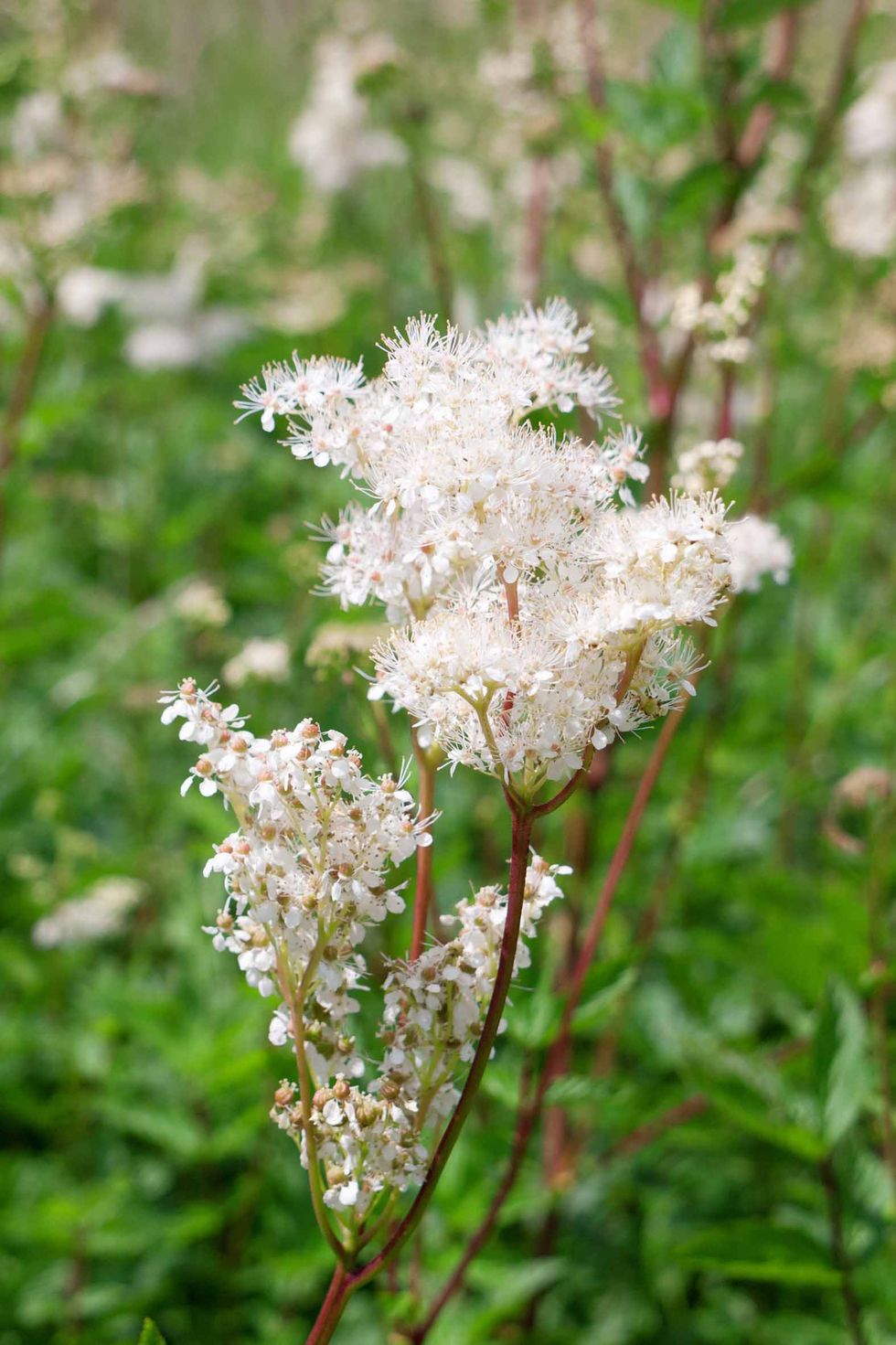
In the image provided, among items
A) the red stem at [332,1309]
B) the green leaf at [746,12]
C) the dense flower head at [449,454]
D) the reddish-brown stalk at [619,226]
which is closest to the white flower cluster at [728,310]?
the reddish-brown stalk at [619,226]

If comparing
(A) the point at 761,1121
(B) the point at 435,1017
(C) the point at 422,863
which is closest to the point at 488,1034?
(B) the point at 435,1017

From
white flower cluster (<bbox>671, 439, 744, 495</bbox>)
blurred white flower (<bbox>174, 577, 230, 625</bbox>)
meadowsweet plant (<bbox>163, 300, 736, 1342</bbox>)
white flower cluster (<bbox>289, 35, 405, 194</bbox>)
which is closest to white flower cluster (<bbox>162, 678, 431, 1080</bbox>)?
meadowsweet plant (<bbox>163, 300, 736, 1342</bbox>)

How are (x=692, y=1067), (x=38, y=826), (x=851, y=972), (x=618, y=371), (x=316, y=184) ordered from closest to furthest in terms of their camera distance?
1. (x=692, y=1067)
2. (x=851, y=972)
3. (x=618, y=371)
4. (x=38, y=826)
5. (x=316, y=184)

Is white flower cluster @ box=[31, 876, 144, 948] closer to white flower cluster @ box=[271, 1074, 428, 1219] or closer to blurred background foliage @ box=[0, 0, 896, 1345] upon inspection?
blurred background foliage @ box=[0, 0, 896, 1345]

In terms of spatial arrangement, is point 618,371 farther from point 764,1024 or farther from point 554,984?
point 764,1024

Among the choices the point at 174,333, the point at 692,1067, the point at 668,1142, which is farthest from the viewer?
the point at 174,333

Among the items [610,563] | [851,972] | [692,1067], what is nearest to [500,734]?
[610,563]

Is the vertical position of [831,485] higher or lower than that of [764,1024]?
higher
